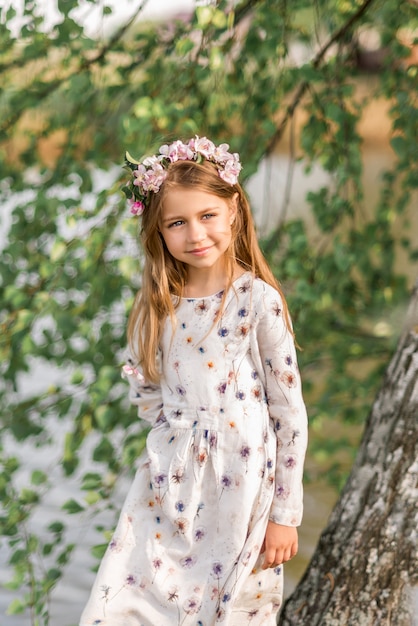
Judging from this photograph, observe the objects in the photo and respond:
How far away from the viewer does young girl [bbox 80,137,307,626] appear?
177 cm

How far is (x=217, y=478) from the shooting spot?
1.77 meters

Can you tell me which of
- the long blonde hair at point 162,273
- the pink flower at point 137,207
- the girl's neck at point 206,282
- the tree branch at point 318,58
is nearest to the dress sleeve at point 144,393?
the long blonde hair at point 162,273

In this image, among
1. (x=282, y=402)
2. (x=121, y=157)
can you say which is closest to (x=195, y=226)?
(x=282, y=402)

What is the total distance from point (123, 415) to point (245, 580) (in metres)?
0.96

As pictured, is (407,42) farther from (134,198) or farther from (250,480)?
(250,480)

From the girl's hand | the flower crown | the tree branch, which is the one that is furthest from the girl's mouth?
the tree branch

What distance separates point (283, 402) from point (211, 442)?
154mm

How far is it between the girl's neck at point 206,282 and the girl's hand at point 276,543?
1.48ft

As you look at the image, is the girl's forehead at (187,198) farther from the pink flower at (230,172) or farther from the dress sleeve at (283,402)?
the dress sleeve at (283,402)

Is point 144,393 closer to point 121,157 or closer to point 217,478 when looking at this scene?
point 217,478

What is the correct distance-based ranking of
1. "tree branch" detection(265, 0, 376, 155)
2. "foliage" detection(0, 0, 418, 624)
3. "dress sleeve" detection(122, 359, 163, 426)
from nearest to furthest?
"dress sleeve" detection(122, 359, 163, 426) → "foliage" detection(0, 0, 418, 624) → "tree branch" detection(265, 0, 376, 155)

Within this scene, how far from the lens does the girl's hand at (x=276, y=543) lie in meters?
1.79

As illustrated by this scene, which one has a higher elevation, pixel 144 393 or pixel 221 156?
pixel 221 156

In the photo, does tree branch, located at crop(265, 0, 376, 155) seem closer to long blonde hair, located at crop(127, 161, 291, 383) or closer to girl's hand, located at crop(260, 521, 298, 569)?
long blonde hair, located at crop(127, 161, 291, 383)
